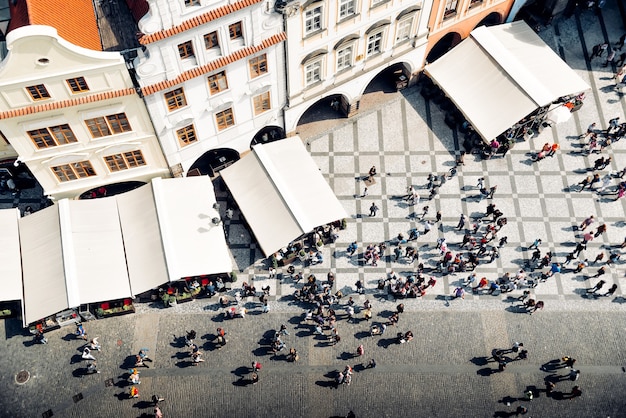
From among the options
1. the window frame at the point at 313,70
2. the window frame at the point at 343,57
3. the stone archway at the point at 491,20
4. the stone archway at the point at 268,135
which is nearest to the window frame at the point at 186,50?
the window frame at the point at 313,70

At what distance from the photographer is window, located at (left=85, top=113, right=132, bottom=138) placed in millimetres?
34594

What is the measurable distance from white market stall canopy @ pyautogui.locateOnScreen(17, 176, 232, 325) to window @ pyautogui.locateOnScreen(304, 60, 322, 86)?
32.6ft

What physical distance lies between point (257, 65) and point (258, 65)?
0.06m

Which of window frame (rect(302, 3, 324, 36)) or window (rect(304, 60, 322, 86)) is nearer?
window frame (rect(302, 3, 324, 36))

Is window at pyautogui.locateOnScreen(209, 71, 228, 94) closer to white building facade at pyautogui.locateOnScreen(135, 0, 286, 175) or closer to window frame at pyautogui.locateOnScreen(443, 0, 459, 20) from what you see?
white building facade at pyautogui.locateOnScreen(135, 0, 286, 175)

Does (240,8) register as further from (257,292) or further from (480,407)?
(480,407)

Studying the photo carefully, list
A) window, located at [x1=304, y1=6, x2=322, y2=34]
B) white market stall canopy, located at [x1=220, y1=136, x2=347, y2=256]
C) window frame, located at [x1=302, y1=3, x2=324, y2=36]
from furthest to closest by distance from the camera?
1. white market stall canopy, located at [x1=220, y1=136, x2=347, y2=256]
2. window, located at [x1=304, y1=6, x2=322, y2=34]
3. window frame, located at [x1=302, y1=3, x2=324, y2=36]

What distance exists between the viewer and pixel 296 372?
36719 mm

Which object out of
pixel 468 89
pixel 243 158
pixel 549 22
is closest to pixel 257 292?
pixel 243 158

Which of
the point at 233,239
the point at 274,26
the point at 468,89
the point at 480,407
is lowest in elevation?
the point at 480,407

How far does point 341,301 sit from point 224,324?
746 cm

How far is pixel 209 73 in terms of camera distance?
114 ft

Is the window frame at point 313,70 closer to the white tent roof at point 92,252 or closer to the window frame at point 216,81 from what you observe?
the window frame at point 216,81

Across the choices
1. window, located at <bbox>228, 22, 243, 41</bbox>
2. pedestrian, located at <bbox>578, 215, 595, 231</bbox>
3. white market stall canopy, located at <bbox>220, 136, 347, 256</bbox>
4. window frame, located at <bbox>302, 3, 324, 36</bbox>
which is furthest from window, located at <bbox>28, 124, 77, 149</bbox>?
pedestrian, located at <bbox>578, 215, 595, 231</bbox>
